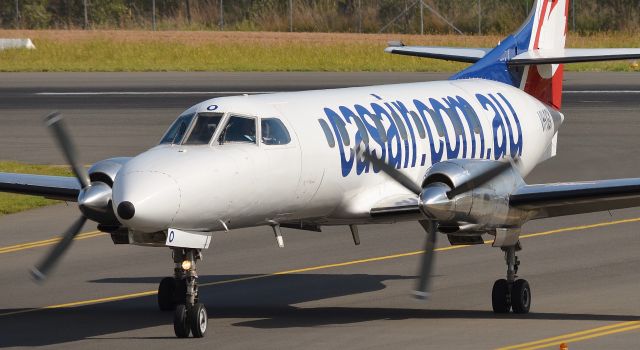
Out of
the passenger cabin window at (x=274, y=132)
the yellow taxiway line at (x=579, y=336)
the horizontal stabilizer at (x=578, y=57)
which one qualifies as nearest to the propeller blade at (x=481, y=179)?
the yellow taxiway line at (x=579, y=336)

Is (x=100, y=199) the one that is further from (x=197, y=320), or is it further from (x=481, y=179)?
(x=481, y=179)

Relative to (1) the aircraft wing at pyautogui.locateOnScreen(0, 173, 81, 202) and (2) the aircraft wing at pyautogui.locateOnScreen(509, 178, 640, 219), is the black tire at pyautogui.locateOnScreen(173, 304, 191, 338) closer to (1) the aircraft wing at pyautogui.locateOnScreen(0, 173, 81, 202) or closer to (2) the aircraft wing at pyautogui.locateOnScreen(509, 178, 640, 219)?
(1) the aircraft wing at pyautogui.locateOnScreen(0, 173, 81, 202)

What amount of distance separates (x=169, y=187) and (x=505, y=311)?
18.2 feet

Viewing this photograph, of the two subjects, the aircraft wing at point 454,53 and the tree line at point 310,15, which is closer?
the aircraft wing at point 454,53

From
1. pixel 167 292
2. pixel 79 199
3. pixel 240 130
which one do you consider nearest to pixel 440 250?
pixel 167 292

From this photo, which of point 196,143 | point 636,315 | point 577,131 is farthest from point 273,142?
point 577,131

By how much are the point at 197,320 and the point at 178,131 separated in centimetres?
245

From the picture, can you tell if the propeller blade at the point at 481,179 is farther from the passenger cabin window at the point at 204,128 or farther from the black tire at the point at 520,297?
the passenger cabin window at the point at 204,128

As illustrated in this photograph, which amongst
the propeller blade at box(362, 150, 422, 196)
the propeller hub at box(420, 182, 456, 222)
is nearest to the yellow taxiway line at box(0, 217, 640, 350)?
the propeller hub at box(420, 182, 456, 222)

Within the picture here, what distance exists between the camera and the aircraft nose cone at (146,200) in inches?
616

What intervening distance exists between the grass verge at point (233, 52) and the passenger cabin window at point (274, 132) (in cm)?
4358

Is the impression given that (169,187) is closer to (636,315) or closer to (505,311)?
(505,311)

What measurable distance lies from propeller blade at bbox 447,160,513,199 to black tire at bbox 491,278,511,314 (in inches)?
72.1

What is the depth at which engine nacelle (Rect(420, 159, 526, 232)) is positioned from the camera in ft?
56.7
